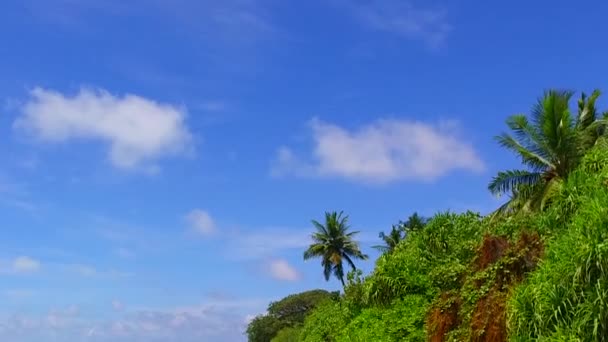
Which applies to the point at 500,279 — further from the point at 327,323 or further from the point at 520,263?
the point at 327,323

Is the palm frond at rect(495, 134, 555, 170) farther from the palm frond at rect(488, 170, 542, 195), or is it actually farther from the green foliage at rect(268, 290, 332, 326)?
the green foliage at rect(268, 290, 332, 326)

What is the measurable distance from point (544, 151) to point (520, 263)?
10207mm

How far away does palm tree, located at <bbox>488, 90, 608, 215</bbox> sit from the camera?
27.6m

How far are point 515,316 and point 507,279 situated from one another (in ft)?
13.8

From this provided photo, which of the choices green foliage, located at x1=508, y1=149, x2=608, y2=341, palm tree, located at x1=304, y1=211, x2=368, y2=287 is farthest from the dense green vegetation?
palm tree, located at x1=304, y1=211, x2=368, y2=287

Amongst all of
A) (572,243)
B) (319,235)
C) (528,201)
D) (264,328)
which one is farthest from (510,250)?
(264,328)

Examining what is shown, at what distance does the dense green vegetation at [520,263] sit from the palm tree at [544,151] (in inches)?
1.5

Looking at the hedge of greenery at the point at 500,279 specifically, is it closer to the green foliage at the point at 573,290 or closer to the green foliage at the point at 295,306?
the green foliage at the point at 573,290

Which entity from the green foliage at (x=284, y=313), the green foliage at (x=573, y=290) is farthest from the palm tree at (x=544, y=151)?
the green foliage at (x=284, y=313)

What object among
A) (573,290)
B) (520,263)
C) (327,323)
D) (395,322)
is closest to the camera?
(573,290)

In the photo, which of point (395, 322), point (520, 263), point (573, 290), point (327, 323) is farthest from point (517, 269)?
point (327, 323)

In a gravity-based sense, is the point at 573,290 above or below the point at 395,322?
below

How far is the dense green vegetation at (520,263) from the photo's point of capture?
13.1m

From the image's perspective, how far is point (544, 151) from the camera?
28234 millimetres
